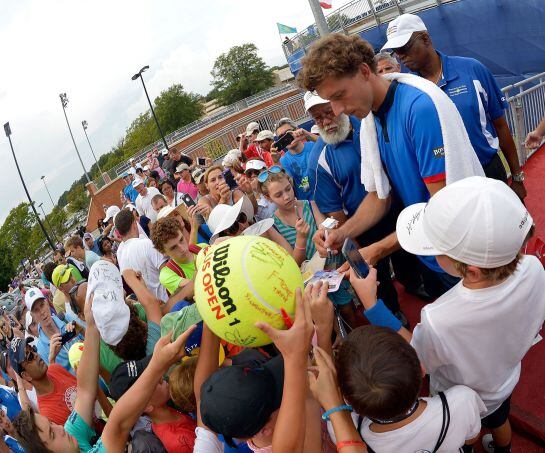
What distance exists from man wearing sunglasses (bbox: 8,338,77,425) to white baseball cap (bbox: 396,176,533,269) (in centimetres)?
335

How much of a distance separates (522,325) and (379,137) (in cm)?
131

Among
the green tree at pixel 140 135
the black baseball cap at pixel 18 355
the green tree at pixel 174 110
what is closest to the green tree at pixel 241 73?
the green tree at pixel 174 110

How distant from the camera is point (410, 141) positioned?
213 cm

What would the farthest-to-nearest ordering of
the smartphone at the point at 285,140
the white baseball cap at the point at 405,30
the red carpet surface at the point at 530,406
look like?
the smartphone at the point at 285,140 → the white baseball cap at the point at 405,30 → the red carpet surface at the point at 530,406

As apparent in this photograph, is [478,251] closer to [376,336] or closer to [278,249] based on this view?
[376,336]

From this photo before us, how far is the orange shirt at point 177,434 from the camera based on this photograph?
2.31 metres

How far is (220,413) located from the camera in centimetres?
154

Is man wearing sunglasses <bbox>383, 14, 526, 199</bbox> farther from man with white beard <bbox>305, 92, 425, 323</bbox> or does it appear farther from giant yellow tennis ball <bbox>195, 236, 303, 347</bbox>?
giant yellow tennis ball <bbox>195, 236, 303, 347</bbox>

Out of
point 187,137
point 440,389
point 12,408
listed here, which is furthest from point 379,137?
point 187,137

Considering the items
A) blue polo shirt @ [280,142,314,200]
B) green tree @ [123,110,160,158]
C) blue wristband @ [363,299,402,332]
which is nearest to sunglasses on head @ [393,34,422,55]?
blue polo shirt @ [280,142,314,200]

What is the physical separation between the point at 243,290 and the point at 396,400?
746mm

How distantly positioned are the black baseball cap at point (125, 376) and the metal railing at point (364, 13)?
1325 centimetres

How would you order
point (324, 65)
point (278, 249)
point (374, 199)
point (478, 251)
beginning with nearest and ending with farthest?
point (478, 251)
point (278, 249)
point (324, 65)
point (374, 199)

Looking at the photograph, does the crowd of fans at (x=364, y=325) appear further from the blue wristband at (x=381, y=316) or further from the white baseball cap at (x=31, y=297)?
the white baseball cap at (x=31, y=297)
